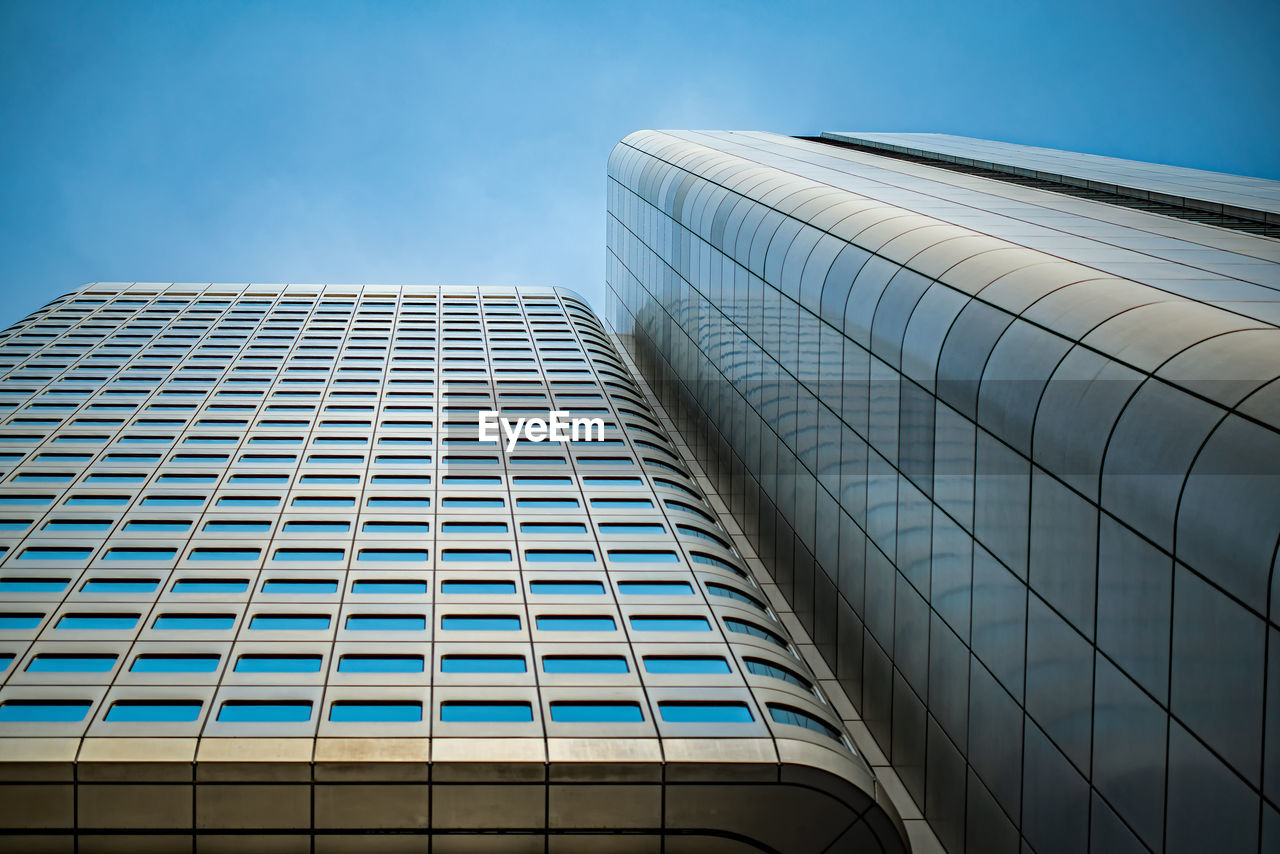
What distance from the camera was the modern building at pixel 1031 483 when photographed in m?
11.1

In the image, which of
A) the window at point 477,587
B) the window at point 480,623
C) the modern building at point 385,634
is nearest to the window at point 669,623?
the modern building at point 385,634

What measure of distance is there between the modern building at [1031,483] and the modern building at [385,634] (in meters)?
1.76

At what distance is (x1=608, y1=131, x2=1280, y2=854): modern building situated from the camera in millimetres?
11125

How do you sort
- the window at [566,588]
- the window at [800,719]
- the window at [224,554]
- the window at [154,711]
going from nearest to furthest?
the window at [154,711]
the window at [800,719]
the window at [566,588]
the window at [224,554]

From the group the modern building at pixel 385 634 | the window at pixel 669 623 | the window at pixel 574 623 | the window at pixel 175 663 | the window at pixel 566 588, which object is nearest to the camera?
the modern building at pixel 385 634

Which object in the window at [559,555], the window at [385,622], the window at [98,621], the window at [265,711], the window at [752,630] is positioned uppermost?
the window at [265,711]

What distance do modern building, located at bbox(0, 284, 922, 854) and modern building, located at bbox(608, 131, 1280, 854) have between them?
1.76 meters

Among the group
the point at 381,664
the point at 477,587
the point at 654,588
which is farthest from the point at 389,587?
the point at 654,588

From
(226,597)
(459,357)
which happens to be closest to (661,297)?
(459,357)

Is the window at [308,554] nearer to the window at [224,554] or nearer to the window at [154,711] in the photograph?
the window at [224,554]

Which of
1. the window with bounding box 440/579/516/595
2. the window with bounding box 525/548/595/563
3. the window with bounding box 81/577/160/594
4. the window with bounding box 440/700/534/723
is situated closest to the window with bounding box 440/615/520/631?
the window with bounding box 440/579/516/595

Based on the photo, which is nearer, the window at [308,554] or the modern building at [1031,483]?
the modern building at [1031,483]

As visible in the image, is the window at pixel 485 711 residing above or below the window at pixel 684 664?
above

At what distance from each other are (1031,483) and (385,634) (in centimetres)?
1119
